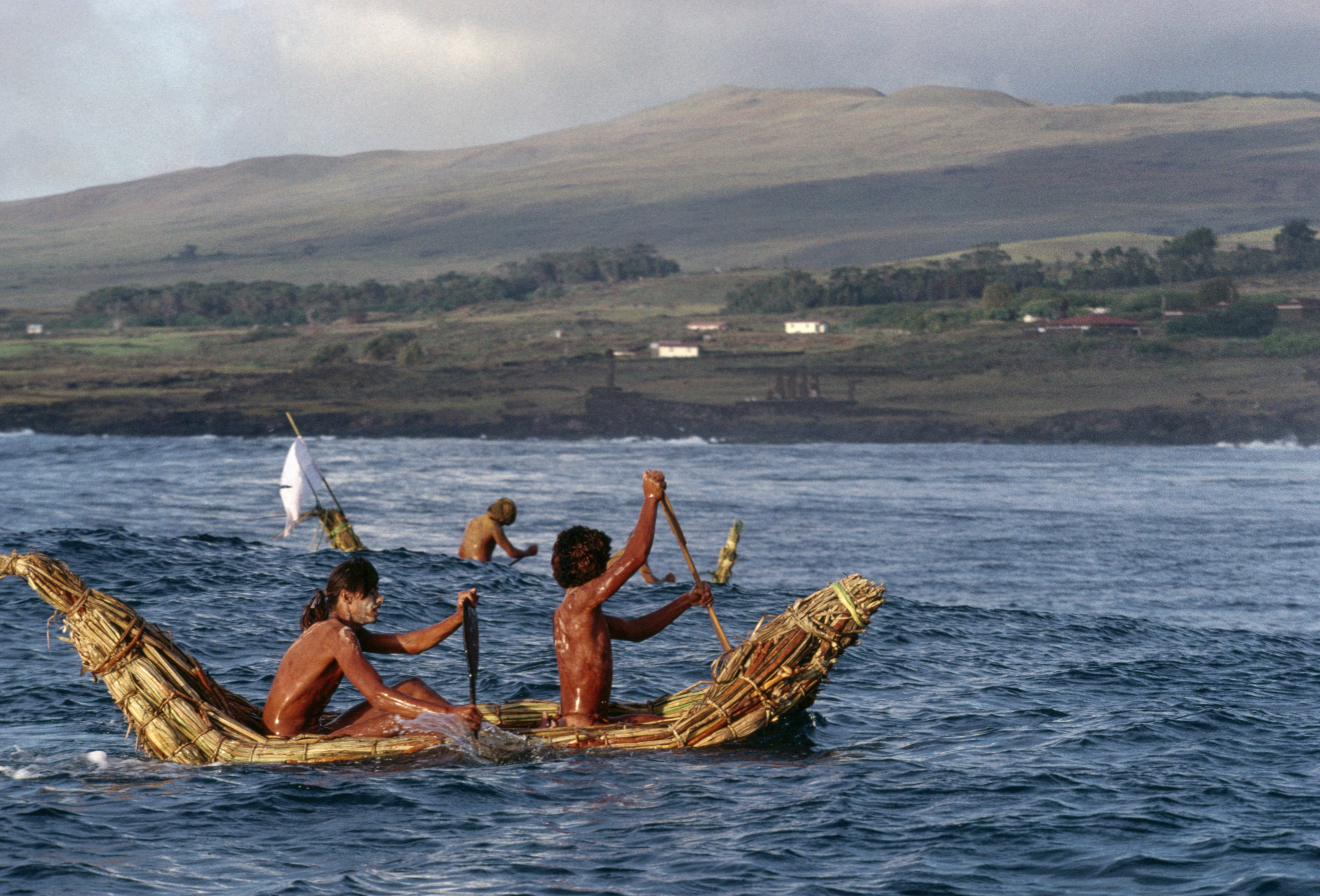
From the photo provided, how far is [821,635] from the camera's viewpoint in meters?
10.7

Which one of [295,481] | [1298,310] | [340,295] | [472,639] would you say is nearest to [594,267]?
[340,295]

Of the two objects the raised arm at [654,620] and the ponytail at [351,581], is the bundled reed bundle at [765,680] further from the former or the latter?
the ponytail at [351,581]

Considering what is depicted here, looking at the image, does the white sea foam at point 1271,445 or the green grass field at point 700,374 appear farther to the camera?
the green grass field at point 700,374

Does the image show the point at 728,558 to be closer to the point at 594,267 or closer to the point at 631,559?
the point at 631,559

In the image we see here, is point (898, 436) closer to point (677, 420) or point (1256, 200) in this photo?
point (677, 420)

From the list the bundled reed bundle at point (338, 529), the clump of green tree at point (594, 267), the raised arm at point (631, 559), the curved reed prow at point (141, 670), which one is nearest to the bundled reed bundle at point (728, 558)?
the bundled reed bundle at point (338, 529)

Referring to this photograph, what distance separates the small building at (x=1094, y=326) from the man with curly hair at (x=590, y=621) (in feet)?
330

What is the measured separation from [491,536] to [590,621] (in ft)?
39.1

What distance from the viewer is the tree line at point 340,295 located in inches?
6117

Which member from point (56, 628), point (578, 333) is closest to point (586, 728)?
point (56, 628)

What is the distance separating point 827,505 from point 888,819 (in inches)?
1489

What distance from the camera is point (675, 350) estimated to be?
365 feet

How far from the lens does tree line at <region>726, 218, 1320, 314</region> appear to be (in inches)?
5374

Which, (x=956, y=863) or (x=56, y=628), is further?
(x=56, y=628)
